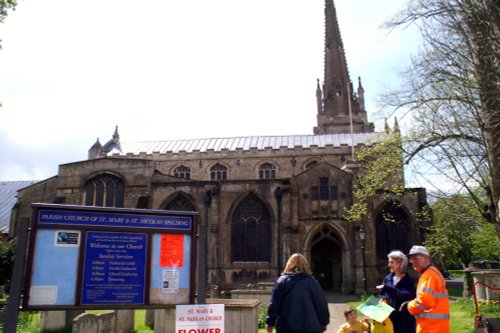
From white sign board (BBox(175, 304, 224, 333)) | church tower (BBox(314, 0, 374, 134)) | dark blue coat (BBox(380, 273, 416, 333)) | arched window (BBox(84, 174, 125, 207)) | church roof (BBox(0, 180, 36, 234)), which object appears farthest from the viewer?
church tower (BBox(314, 0, 374, 134))

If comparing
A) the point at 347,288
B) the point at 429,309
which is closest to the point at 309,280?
the point at 429,309

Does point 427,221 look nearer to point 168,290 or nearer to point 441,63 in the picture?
point 441,63

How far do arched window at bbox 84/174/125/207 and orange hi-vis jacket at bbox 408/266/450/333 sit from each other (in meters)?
23.9

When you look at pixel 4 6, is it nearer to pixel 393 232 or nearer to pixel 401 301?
pixel 401 301

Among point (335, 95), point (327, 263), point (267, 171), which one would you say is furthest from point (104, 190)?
point (335, 95)

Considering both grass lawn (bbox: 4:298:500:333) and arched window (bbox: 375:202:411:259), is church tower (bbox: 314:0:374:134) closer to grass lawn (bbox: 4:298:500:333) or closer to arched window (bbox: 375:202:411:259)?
arched window (bbox: 375:202:411:259)

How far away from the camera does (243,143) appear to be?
124 ft

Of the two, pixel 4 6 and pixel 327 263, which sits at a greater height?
pixel 4 6

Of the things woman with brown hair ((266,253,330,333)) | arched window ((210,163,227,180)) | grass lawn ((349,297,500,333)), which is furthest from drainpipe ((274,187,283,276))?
woman with brown hair ((266,253,330,333))

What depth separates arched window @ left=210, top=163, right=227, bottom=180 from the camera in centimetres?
3422

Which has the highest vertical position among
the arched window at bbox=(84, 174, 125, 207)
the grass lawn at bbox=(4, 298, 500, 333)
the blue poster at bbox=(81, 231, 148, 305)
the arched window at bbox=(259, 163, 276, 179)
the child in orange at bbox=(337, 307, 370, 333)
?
the arched window at bbox=(259, 163, 276, 179)

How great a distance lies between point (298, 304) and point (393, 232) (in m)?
21.0

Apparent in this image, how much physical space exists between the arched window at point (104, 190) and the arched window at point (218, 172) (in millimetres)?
9111

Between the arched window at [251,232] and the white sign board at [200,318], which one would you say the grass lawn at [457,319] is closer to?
the white sign board at [200,318]
